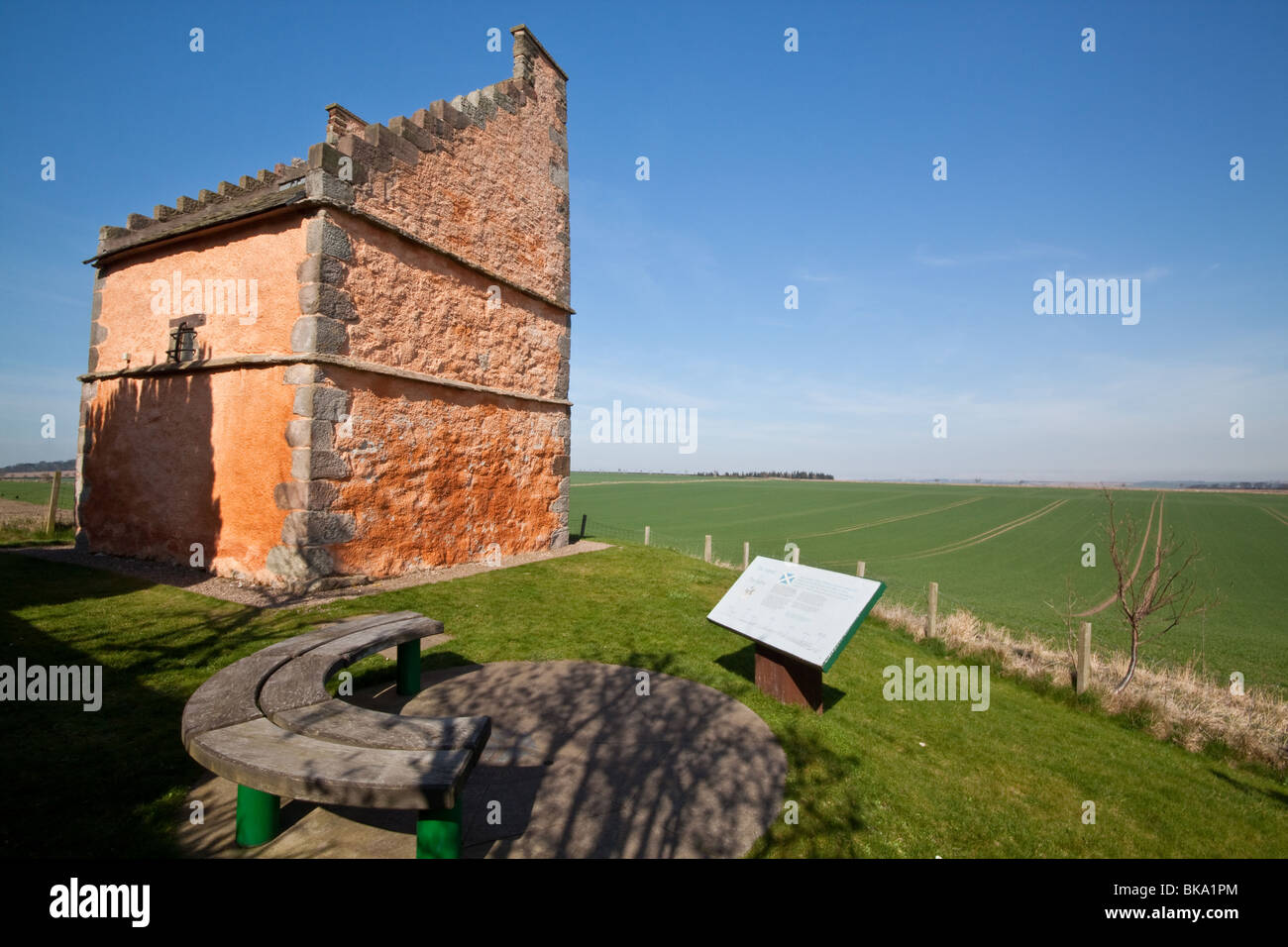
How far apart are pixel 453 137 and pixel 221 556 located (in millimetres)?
8358

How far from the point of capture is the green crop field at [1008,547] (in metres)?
16.1

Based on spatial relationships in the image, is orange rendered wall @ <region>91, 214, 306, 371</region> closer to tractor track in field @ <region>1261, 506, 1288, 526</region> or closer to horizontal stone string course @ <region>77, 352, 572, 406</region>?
horizontal stone string course @ <region>77, 352, 572, 406</region>

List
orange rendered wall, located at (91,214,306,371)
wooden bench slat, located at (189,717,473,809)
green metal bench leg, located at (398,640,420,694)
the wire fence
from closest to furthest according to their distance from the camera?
wooden bench slat, located at (189,717,473,809) → green metal bench leg, located at (398,640,420,694) → orange rendered wall, located at (91,214,306,371) → the wire fence

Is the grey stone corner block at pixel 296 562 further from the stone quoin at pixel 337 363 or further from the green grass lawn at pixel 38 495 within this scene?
the green grass lawn at pixel 38 495

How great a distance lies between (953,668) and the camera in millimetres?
7922

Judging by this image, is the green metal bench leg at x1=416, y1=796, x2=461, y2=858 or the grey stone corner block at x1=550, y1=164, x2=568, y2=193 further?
the grey stone corner block at x1=550, y1=164, x2=568, y2=193

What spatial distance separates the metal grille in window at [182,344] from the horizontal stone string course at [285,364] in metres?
0.16

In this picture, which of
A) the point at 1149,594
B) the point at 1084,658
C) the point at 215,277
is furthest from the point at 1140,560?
the point at 215,277

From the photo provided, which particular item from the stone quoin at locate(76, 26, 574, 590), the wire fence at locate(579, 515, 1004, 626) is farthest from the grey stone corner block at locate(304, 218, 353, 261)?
the wire fence at locate(579, 515, 1004, 626)

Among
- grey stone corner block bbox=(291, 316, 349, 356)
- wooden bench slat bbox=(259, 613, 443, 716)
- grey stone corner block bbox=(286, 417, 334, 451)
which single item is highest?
grey stone corner block bbox=(291, 316, 349, 356)

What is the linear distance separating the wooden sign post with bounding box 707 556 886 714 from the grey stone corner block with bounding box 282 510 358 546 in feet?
19.3

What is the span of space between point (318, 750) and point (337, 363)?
7.06 m

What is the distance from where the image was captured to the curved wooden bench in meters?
2.52
